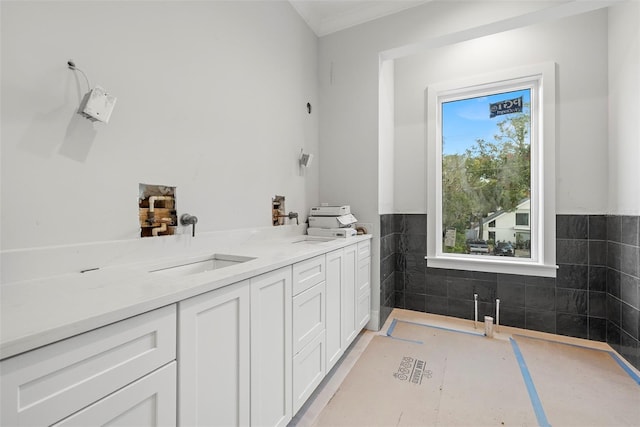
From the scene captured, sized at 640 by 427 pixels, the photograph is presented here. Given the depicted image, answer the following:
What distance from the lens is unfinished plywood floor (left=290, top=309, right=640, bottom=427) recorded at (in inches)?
60.9

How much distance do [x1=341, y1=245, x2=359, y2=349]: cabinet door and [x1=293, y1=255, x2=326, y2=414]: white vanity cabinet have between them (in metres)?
0.33

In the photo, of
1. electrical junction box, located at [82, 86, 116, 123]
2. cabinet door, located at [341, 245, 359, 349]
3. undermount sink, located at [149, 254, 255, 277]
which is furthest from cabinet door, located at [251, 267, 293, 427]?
electrical junction box, located at [82, 86, 116, 123]

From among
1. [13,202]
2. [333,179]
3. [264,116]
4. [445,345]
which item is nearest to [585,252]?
[445,345]

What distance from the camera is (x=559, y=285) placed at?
8.16 ft

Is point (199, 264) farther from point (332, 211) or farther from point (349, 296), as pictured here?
point (332, 211)

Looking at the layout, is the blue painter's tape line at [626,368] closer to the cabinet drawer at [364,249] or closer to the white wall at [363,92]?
the white wall at [363,92]

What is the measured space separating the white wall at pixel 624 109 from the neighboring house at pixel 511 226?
0.59 metres

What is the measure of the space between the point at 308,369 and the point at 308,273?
1.77 ft

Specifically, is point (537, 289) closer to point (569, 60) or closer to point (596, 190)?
point (596, 190)

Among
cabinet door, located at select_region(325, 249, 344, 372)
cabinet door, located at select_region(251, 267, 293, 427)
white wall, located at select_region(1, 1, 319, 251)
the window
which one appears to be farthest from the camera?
the window

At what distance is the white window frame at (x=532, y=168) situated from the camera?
2504mm

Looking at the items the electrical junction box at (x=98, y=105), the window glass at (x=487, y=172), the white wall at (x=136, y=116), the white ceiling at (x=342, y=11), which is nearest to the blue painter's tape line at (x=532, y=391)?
the window glass at (x=487, y=172)

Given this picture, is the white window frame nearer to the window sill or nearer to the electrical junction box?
the window sill

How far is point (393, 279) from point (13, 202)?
117 inches
